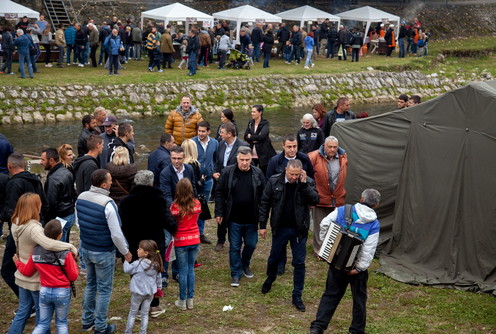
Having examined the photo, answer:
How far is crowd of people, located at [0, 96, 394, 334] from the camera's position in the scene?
6547 millimetres

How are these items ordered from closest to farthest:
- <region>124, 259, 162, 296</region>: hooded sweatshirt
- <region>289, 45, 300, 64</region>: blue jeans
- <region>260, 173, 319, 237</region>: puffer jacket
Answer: <region>124, 259, 162, 296</region>: hooded sweatshirt < <region>260, 173, 319, 237</region>: puffer jacket < <region>289, 45, 300, 64</region>: blue jeans

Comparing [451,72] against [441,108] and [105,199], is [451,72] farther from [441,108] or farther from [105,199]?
[105,199]

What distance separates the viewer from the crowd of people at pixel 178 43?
78.7 feet

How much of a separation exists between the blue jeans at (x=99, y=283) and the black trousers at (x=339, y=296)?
2100 mm

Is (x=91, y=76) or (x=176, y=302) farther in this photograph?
(x=91, y=76)

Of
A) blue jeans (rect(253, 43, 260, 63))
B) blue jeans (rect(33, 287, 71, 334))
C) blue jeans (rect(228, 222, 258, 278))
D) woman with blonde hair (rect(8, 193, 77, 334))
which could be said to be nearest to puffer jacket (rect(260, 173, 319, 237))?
blue jeans (rect(228, 222, 258, 278))

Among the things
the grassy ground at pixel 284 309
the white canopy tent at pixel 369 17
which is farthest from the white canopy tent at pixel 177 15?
the grassy ground at pixel 284 309

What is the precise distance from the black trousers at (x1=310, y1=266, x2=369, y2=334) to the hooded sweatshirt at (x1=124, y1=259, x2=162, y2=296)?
67.4 inches

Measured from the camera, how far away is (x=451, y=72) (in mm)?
32000

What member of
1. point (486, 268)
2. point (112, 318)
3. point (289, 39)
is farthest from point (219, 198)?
point (289, 39)

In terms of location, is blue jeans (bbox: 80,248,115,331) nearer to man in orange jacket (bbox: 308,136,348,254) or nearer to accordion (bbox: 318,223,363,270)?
accordion (bbox: 318,223,363,270)

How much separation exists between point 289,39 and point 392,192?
21.1 meters

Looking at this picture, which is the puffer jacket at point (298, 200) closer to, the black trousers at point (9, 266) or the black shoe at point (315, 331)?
the black shoe at point (315, 331)

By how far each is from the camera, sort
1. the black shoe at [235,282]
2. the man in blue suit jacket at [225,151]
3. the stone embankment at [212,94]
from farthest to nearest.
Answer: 1. the stone embankment at [212,94]
2. the man in blue suit jacket at [225,151]
3. the black shoe at [235,282]
